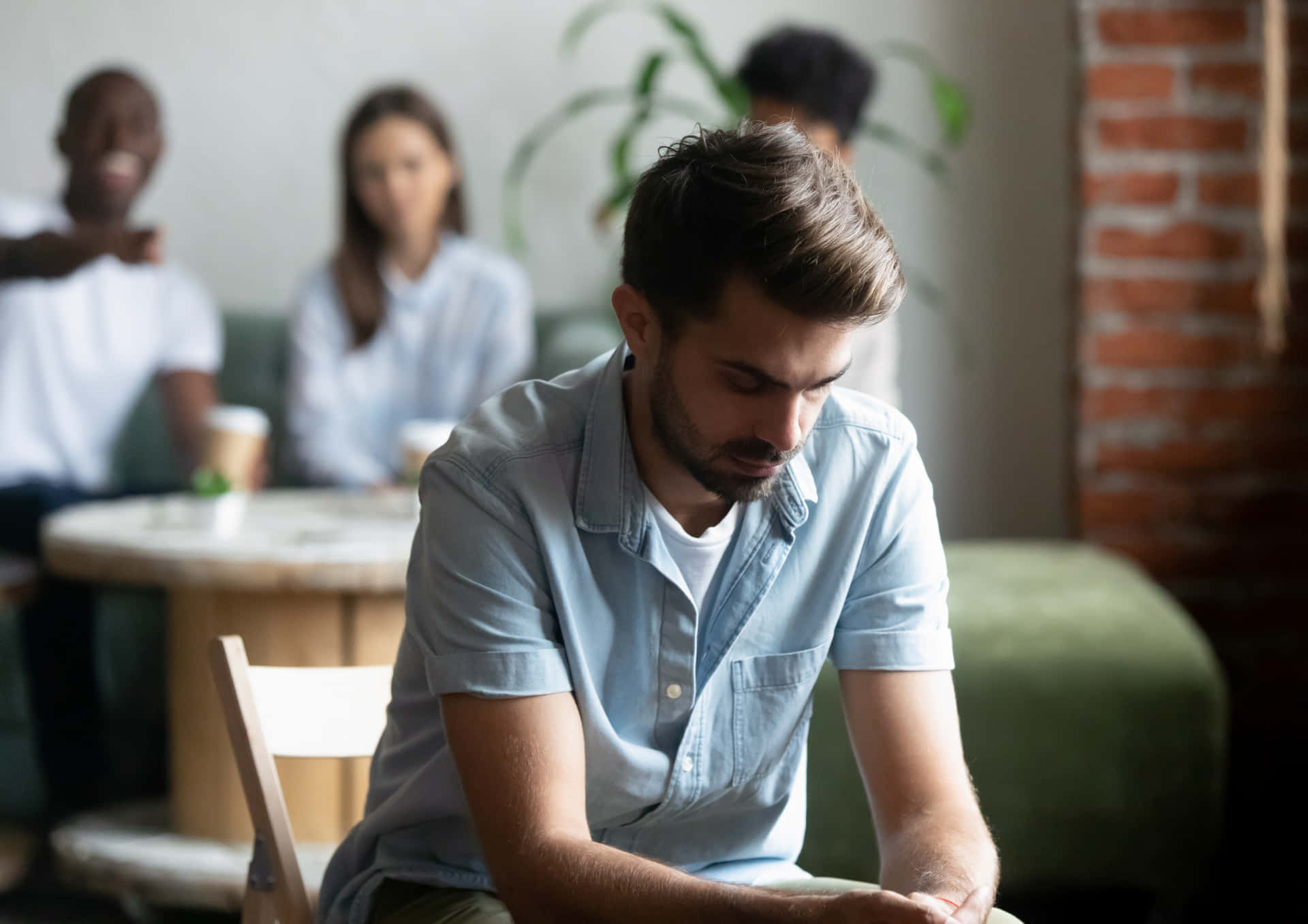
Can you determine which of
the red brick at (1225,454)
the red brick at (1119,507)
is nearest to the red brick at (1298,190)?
the red brick at (1225,454)

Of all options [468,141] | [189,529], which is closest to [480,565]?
[189,529]

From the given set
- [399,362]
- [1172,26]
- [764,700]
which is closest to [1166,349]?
[1172,26]

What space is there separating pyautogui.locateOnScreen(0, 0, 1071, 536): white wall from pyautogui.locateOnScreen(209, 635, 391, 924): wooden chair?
5.87 feet

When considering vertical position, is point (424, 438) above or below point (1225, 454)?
above

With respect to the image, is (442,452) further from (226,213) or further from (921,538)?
(226,213)

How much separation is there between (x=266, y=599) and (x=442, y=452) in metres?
0.81

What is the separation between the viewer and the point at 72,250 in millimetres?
2678

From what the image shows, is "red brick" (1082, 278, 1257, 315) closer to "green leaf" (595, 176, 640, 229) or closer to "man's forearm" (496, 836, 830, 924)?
"green leaf" (595, 176, 640, 229)

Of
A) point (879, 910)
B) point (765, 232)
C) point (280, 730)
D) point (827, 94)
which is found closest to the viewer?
point (879, 910)

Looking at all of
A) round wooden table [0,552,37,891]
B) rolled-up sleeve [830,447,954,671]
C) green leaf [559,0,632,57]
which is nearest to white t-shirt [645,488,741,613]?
rolled-up sleeve [830,447,954,671]

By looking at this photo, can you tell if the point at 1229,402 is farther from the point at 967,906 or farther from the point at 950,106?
the point at 967,906

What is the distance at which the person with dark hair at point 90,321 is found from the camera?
2.54 m

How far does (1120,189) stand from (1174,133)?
0.12 m

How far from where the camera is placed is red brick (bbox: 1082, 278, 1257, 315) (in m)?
2.35
